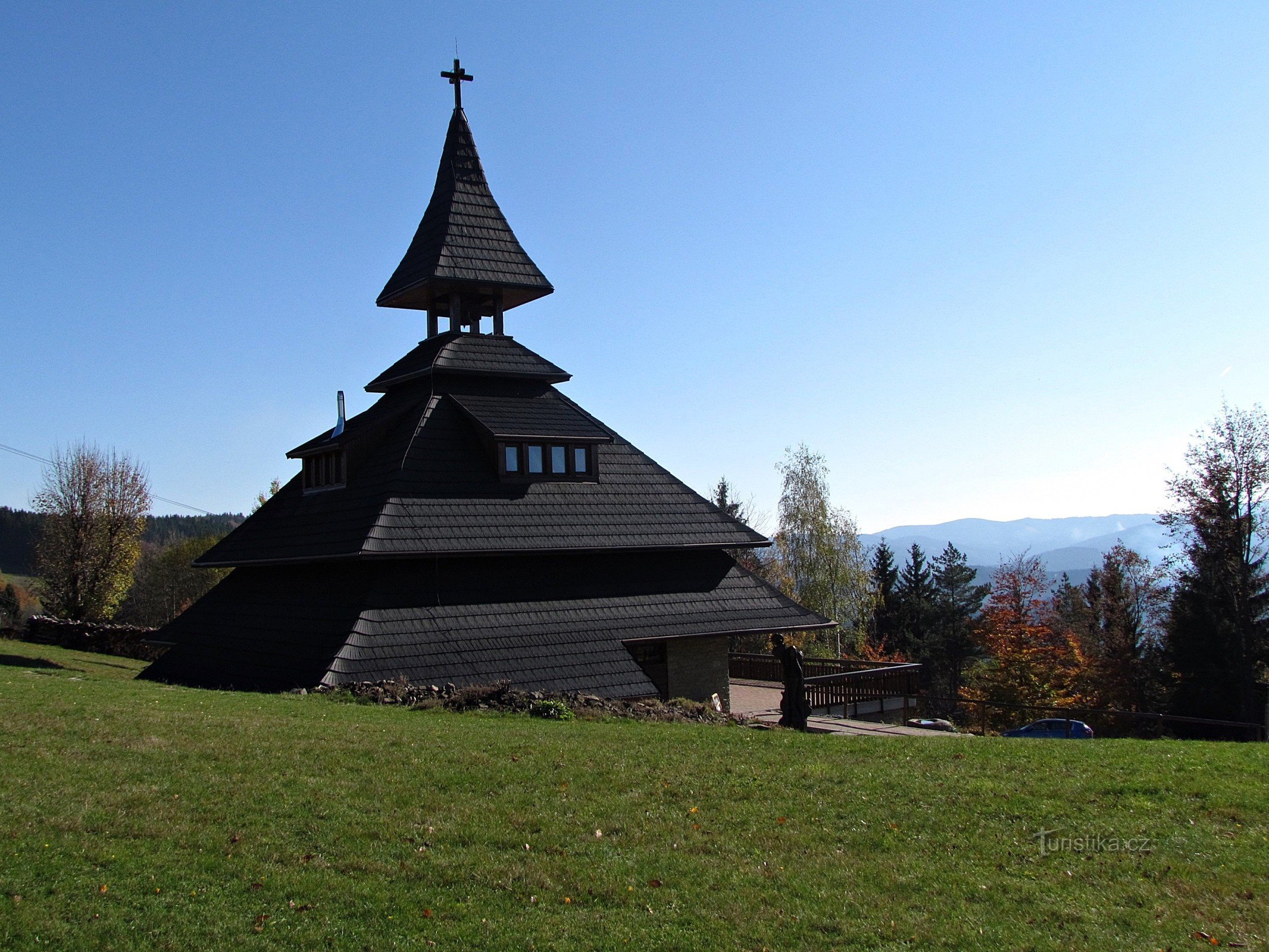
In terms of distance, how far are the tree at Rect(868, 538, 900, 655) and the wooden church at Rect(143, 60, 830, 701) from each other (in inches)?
1924

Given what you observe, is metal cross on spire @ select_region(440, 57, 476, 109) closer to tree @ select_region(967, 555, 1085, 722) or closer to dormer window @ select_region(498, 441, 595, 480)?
dormer window @ select_region(498, 441, 595, 480)

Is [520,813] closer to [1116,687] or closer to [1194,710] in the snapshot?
[1194,710]

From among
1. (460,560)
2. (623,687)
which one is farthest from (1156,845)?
(460,560)

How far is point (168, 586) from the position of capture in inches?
2601

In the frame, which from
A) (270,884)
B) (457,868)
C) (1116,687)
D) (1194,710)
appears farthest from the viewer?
(1116,687)

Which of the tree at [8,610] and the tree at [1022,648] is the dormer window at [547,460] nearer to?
the tree at [1022,648]

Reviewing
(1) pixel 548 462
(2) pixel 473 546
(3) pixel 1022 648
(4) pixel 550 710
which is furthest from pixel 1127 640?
(4) pixel 550 710

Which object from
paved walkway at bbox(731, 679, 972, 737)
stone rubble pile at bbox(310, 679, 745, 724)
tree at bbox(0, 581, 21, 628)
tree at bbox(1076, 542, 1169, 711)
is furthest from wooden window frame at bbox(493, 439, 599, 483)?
tree at bbox(0, 581, 21, 628)

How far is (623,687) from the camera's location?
19.4m

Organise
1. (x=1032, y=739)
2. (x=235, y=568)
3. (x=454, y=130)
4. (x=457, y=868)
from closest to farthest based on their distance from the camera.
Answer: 1. (x=457, y=868)
2. (x=1032, y=739)
3. (x=235, y=568)
4. (x=454, y=130)

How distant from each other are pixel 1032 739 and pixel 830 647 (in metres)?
35.6

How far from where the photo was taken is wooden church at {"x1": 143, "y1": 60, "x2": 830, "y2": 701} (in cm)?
1922

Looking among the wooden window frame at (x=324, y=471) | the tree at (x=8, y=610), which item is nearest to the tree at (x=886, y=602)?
the wooden window frame at (x=324, y=471)

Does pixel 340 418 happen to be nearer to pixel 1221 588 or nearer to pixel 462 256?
pixel 462 256
